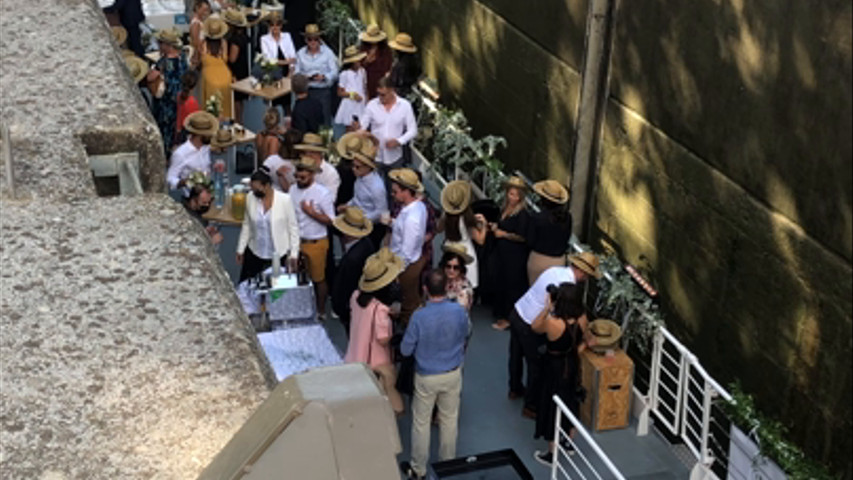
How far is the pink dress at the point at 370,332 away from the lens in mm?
8289

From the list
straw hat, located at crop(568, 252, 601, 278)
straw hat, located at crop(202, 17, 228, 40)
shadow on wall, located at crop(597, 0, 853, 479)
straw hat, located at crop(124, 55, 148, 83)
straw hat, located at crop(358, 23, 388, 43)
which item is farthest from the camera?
straw hat, located at crop(358, 23, 388, 43)

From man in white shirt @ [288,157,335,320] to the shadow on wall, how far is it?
2.35 m

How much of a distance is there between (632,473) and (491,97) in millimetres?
4614

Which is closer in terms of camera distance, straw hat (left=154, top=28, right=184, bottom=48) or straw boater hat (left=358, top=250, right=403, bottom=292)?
straw boater hat (left=358, top=250, right=403, bottom=292)

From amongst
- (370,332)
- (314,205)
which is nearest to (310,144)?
(314,205)

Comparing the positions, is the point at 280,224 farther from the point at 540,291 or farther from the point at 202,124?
the point at 540,291

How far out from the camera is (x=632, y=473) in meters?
8.85

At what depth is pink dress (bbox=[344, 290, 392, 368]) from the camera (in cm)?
829

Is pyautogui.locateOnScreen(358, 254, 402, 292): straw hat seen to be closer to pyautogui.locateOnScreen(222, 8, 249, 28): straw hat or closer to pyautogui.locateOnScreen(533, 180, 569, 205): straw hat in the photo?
pyautogui.locateOnScreen(533, 180, 569, 205): straw hat

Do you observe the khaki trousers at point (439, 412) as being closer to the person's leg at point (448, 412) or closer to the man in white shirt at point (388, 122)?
the person's leg at point (448, 412)

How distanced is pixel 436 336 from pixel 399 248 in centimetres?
191

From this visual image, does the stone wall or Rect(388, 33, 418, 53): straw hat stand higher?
the stone wall

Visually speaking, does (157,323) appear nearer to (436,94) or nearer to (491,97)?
(491,97)

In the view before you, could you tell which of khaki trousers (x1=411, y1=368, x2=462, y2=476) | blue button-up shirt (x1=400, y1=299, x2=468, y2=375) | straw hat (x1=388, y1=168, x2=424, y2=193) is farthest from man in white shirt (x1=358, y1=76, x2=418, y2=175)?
blue button-up shirt (x1=400, y1=299, x2=468, y2=375)
